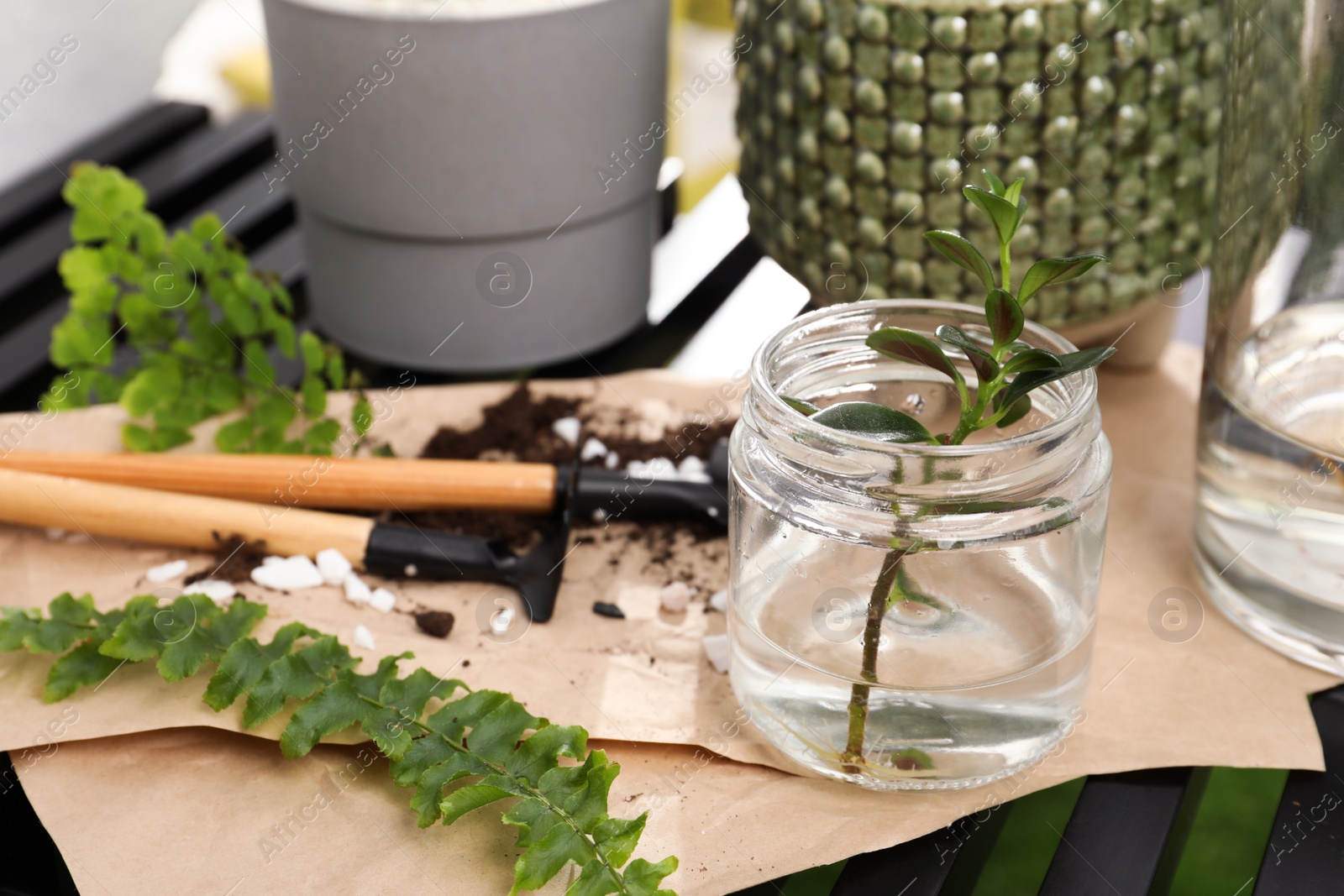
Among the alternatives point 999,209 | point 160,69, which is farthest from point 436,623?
point 160,69

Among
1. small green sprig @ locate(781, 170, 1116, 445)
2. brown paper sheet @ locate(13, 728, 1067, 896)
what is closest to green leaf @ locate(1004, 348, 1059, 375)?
small green sprig @ locate(781, 170, 1116, 445)

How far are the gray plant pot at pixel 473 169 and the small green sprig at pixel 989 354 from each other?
242mm

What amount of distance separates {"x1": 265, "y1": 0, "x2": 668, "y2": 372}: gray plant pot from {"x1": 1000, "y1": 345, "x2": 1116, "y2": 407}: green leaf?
0.28 m

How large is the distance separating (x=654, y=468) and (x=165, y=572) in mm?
191

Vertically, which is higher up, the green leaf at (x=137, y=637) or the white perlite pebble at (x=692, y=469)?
the green leaf at (x=137, y=637)

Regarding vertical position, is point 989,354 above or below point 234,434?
above

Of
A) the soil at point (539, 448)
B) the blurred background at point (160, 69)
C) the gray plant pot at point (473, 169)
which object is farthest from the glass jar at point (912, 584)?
the blurred background at point (160, 69)

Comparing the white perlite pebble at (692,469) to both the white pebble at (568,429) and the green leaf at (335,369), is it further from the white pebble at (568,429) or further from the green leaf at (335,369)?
the green leaf at (335,369)

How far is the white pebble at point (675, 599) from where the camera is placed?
440mm

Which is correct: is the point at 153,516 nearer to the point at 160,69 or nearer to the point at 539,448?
the point at 539,448

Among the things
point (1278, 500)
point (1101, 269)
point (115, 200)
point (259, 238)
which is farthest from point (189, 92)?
point (1278, 500)

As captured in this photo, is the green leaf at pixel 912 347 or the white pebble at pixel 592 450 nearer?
the green leaf at pixel 912 347

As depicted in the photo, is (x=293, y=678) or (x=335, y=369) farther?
(x=335, y=369)

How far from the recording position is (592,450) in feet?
1.69
